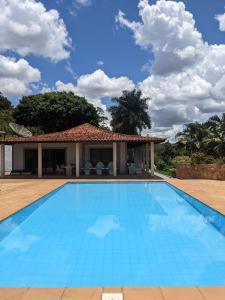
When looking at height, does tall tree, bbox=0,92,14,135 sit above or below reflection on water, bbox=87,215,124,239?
above

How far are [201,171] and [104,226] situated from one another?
556 inches

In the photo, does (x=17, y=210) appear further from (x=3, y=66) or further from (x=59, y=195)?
(x=3, y=66)

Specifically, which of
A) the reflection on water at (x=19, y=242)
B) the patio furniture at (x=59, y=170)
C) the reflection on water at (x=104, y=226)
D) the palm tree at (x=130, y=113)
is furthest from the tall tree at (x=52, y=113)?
the reflection on water at (x=19, y=242)

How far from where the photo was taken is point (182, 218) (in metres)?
10.9

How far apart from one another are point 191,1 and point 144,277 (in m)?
14.5

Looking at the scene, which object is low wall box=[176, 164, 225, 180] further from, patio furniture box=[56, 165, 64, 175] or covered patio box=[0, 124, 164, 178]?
patio furniture box=[56, 165, 64, 175]

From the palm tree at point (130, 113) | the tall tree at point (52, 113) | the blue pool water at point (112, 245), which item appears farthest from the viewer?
the palm tree at point (130, 113)

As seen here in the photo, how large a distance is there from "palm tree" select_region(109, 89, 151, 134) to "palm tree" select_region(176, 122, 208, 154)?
30.0 feet

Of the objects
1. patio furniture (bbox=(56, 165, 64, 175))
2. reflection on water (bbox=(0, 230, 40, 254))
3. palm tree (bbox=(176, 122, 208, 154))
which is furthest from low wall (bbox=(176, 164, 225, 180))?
reflection on water (bbox=(0, 230, 40, 254))

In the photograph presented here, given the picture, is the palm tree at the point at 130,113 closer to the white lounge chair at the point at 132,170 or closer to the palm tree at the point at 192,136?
the palm tree at the point at 192,136

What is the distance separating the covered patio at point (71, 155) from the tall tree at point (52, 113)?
633 inches

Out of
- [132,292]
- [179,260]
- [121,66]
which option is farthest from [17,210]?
[121,66]

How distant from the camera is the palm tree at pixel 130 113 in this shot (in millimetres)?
46469

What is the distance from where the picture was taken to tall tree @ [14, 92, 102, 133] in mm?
45531
